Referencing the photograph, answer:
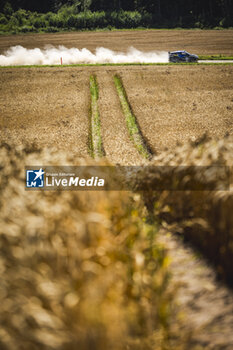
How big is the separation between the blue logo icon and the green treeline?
4252 centimetres

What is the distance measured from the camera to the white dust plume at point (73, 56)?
82.6 feet

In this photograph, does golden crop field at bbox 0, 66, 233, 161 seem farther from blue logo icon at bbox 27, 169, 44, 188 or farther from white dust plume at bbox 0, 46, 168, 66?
white dust plume at bbox 0, 46, 168, 66

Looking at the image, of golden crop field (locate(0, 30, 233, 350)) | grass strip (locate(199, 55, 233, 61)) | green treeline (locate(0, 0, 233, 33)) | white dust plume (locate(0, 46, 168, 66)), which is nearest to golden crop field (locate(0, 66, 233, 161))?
golden crop field (locate(0, 30, 233, 350))

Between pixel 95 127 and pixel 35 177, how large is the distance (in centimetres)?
689

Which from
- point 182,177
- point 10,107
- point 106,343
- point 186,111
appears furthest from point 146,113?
point 106,343

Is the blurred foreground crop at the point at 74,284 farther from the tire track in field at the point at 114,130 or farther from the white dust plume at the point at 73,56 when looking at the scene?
the white dust plume at the point at 73,56

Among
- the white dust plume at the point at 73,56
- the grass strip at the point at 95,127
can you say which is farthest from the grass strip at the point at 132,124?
the white dust plume at the point at 73,56

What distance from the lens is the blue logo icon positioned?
4.53m

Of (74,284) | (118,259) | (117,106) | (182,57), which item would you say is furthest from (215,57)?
(74,284)

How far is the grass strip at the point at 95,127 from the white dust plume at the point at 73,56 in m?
11.0

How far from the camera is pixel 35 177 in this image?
475 centimetres

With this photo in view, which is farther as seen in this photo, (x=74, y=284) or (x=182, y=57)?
(x=182, y=57)

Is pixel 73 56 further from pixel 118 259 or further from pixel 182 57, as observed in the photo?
pixel 118 259

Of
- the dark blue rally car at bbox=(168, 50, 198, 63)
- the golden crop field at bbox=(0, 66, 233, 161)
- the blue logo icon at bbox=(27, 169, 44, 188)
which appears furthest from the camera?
the dark blue rally car at bbox=(168, 50, 198, 63)
